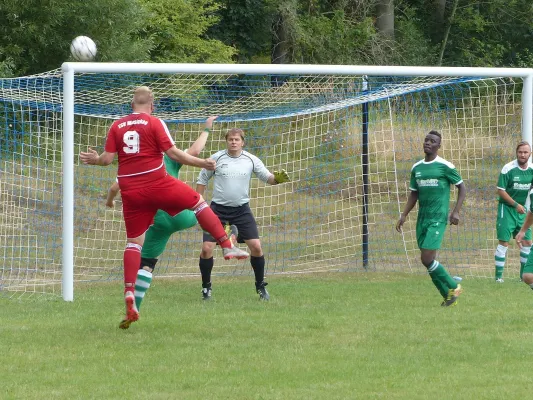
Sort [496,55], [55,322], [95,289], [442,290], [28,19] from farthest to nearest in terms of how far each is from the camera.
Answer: [496,55]
[28,19]
[95,289]
[442,290]
[55,322]

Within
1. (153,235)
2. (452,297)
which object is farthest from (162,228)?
(452,297)

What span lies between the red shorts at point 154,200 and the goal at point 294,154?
3559 millimetres

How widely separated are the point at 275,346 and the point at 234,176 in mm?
3270

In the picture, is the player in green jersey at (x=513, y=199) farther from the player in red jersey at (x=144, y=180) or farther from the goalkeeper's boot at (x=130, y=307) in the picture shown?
the goalkeeper's boot at (x=130, y=307)

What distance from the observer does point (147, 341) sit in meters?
8.80

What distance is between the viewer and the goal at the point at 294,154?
13562mm

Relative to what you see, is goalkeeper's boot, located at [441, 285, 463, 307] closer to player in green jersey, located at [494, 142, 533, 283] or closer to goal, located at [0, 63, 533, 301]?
player in green jersey, located at [494, 142, 533, 283]

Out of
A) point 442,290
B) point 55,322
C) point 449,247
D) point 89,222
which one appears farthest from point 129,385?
point 449,247

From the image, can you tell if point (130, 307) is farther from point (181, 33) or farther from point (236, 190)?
point (181, 33)

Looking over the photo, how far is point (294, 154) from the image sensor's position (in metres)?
16.7

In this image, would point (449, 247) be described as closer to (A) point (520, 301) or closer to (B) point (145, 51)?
(A) point (520, 301)

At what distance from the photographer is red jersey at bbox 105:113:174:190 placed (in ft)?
28.9

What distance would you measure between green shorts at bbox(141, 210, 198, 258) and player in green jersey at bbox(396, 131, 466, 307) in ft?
8.32

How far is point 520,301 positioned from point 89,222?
752 cm
